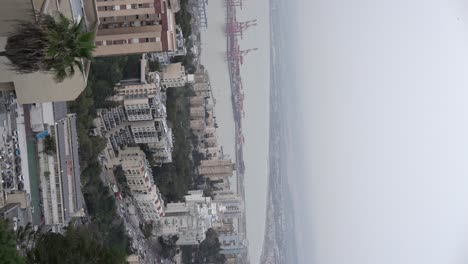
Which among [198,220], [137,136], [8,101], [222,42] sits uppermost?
[222,42]

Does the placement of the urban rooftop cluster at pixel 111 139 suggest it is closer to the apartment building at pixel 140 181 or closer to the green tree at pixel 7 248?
the apartment building at pixel 140 181

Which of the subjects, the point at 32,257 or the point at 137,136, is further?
the point at 137,136

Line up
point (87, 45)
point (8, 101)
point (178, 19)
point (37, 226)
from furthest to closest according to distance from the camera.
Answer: point (178, 19)
point (37, 226)
point (8, 101)
point (87, 45)

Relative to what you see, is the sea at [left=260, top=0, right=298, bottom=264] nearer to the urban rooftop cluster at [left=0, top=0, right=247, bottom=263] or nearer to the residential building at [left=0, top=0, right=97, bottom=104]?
the urban rooftop cluster at [left=0, top=0, right=247, bottom=263]

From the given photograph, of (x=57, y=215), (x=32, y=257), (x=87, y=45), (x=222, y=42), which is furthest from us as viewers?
(x=222, y=42)

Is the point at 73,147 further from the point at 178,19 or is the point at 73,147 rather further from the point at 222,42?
the point at 222,42

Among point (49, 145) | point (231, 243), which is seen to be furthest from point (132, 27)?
point (231, 243)

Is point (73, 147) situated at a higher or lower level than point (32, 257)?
higher

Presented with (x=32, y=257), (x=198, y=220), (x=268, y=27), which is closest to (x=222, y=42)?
(x=268, y=27)
